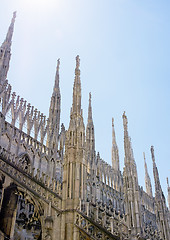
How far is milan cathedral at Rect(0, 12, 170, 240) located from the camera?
920 centimetres

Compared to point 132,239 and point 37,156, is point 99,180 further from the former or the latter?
point 132,239

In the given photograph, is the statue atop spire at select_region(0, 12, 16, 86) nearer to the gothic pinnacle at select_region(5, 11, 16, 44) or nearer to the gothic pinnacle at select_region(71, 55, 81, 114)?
the gothic pinnacle at select_region(5, 11, 16, 44)

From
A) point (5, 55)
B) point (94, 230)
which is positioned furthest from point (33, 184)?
point (5, 55)

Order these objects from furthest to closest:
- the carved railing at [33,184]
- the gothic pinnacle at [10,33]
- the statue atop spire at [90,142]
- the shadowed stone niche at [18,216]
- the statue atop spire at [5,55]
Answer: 1. the statue atop spire at [90,142]
2. the gothic pinnacle at [10,33]
3. the statue atop spire at [5,55]
4. the shadowed stone niche at [18,216]
5. the carved railing at [33,184]

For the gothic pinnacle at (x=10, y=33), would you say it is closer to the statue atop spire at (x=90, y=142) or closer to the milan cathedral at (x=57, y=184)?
the milan cathedral at (x=57, y=184)

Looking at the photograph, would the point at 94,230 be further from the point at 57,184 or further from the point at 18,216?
the point at 18,216

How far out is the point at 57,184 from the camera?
10727 millimetres

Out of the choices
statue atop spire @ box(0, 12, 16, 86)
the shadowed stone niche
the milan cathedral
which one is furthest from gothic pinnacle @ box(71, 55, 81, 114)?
statue atop spire @ box(0, 12, 16, 86)

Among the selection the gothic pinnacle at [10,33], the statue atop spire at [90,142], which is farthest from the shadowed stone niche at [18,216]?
the gothic pinnacle at [10,33]

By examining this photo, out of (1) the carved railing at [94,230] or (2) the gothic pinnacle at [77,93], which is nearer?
(1) the carved railing at [94,230]

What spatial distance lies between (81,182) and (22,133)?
10886 mm

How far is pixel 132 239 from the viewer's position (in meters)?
9.70

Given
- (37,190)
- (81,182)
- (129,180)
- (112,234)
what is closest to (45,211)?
(37,190)

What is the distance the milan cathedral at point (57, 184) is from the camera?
9203 mm
